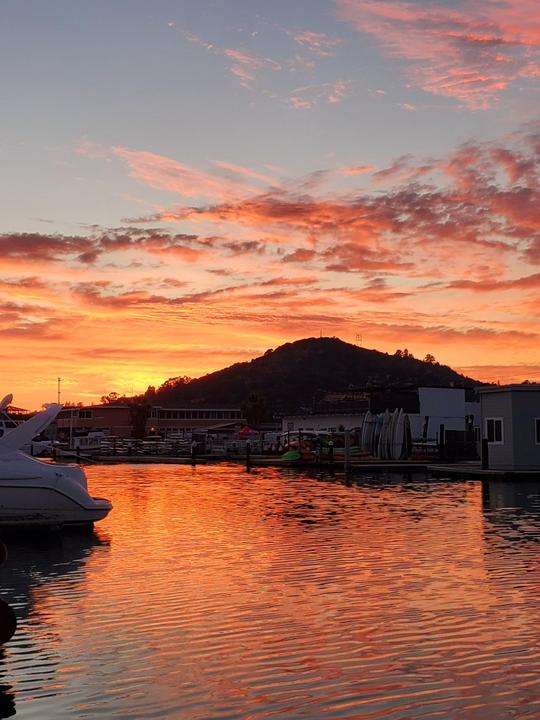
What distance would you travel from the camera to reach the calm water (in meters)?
11.8

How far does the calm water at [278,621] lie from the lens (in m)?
11.8

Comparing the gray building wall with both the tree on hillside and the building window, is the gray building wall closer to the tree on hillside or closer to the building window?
the building window

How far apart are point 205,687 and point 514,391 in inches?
1804

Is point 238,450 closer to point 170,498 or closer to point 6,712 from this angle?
point 170,498

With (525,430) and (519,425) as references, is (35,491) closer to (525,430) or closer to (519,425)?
(519,425)

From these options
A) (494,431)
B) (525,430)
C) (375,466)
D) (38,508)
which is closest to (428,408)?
(375,466)

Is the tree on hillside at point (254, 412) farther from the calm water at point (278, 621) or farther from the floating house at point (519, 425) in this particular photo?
the calm water at point (278, 621)

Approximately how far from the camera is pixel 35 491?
97.1ft

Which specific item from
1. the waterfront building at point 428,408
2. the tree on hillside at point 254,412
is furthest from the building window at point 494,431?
the tree on hillside at point 254,412

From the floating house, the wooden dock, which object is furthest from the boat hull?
the floating house

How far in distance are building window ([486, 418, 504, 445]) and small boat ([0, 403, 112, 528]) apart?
32.5 m

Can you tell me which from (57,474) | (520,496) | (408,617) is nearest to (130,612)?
(408,617)

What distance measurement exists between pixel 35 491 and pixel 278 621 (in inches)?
604

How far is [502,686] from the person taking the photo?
40.2ft
